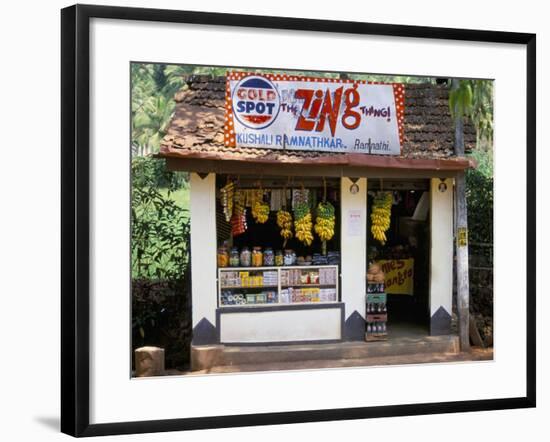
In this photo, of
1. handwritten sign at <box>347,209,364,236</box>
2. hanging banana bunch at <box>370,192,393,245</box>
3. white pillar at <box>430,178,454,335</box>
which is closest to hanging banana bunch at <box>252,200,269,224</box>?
handwritten sign at <box>347,209,364,236</box>

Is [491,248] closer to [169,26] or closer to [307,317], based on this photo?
[307,317]

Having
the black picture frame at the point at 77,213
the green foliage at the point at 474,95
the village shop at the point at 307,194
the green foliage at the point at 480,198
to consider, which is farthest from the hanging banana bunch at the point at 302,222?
the black picture frame at the point at 77,213

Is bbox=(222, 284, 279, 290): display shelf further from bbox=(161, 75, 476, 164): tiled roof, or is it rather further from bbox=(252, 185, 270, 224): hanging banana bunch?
bbox=(161, 75, 476, 164): tiled roof

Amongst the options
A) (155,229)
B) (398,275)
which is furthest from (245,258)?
(398,275)

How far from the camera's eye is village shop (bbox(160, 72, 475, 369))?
32.1 feet

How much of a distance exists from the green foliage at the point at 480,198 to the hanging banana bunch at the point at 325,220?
1.77 meters

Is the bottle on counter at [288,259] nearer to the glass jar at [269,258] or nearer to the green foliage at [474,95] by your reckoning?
the glass jar at [269,258]

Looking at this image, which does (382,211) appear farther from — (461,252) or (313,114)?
(313,114)

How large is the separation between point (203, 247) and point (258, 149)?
1.39m

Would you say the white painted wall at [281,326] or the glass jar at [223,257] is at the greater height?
the glass jar at [223,257]

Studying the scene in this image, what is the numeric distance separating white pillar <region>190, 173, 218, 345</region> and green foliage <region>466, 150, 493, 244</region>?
316cm

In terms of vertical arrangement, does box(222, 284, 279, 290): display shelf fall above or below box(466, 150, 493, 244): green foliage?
below

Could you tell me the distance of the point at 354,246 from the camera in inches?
421

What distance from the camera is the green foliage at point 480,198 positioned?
8703 millimetres
